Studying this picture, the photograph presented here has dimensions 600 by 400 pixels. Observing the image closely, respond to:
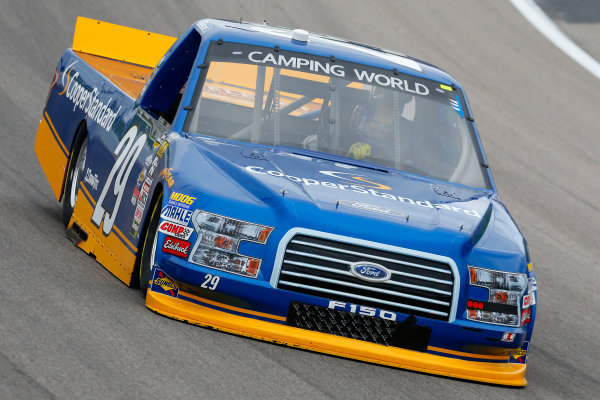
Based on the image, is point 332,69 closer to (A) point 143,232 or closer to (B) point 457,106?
(B) point 457,106

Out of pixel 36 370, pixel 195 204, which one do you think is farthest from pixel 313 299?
pixel 36 370

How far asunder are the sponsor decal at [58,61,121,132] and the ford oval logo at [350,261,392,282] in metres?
2.84

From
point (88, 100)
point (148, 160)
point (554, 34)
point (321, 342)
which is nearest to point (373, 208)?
point (321, 342)

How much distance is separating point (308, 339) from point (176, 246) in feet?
2.54

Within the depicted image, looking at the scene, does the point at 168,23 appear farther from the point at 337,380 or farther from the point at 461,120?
the point at 337,380

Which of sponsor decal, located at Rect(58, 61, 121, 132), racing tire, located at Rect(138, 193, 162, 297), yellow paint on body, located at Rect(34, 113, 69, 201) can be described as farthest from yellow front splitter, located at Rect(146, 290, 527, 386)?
yellow paint on body, located at Rect(34, 113, 69, 201)

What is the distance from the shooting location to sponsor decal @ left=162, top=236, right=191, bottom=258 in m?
5.45

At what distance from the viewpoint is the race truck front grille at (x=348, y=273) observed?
5367 mm

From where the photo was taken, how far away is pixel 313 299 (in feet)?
17.7

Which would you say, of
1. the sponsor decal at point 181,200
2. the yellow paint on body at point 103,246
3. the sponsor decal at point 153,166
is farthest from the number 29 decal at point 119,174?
the sponsor decal at point 181,200

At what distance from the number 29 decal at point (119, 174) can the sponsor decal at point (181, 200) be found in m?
1.21

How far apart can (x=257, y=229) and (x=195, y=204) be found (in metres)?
0.34

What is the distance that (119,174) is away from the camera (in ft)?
23.0

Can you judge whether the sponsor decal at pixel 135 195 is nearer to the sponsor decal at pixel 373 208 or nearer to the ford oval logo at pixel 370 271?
the sponsor decal at pixel 373 208
